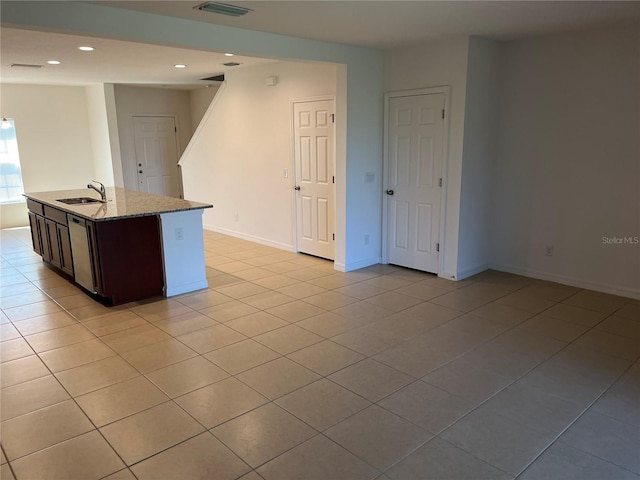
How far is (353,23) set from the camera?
3879mm

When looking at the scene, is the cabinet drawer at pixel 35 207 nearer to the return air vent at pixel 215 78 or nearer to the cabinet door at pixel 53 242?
the cabinet door at pixel 53 242

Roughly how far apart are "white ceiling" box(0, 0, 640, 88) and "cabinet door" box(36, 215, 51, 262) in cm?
189

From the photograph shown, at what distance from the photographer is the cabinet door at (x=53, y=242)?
5.14 m

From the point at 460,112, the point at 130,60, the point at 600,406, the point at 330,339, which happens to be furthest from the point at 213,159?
the point at 600,406

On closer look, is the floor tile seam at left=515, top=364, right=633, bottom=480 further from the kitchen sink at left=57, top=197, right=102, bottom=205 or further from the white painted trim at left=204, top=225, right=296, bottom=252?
the kitchen sink at left=57, top=197, right=102, bottom=205

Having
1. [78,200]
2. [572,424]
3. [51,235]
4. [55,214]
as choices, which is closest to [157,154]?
[78,200]

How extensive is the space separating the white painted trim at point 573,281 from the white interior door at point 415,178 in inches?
34.6

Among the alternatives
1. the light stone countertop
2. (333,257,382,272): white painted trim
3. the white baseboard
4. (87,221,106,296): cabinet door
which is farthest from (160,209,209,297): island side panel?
the white baseboard

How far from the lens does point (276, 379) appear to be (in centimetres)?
302

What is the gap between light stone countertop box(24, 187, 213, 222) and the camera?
4238mm

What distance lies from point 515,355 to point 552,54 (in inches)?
122

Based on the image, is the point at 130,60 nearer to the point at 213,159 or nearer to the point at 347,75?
the point at 213,159

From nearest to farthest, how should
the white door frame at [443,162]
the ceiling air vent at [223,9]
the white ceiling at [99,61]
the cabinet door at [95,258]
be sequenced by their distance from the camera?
1. the ceiling air vent at [223,9]
2. the cabinet door at [95,258]
3. the white ceiling at [99,61]
4. the white door frame at [443,162]

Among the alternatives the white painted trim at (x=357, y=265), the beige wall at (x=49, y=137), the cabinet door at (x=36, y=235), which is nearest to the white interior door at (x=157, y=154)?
the beige wall at (x=49, y=137)
